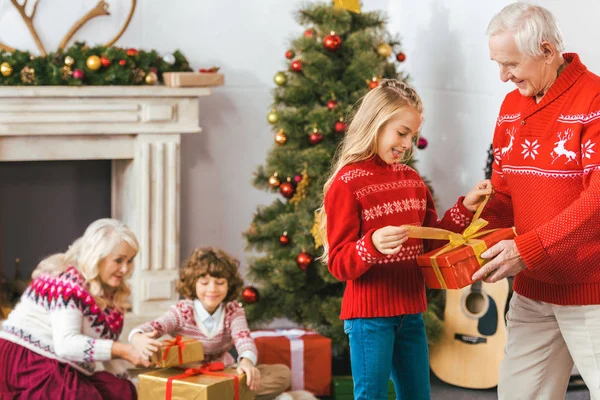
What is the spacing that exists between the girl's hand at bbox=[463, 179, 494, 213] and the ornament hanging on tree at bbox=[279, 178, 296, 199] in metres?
1.57

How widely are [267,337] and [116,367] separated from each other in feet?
2.33

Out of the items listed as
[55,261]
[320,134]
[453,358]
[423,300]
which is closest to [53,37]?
[320,134]

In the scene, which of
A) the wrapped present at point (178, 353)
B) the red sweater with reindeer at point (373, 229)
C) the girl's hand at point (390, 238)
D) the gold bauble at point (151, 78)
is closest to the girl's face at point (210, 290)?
the wrapped present at point (178, 353)

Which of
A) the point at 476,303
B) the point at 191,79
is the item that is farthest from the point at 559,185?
the point at 191,79

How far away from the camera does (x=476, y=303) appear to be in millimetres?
3748

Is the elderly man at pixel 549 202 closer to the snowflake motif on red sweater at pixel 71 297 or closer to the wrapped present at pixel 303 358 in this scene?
the snowflake motif on red sweater at pixel 71 297

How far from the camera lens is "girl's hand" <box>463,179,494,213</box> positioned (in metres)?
2.17

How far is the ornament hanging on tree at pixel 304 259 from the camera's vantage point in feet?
12.0

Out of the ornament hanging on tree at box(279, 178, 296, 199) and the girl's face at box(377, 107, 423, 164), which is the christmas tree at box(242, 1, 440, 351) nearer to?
the ornament hanging on tree at box(279, 178, 296, 199)

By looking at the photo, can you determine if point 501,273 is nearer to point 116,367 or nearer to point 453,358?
point 116,367

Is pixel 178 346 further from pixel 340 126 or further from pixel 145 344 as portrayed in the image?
pixel 340 126

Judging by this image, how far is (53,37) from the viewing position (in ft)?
14.0

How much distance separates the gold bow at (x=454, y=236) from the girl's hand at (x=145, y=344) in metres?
1.08

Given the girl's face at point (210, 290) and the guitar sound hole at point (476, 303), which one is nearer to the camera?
the girl's face at point (210, 290)
